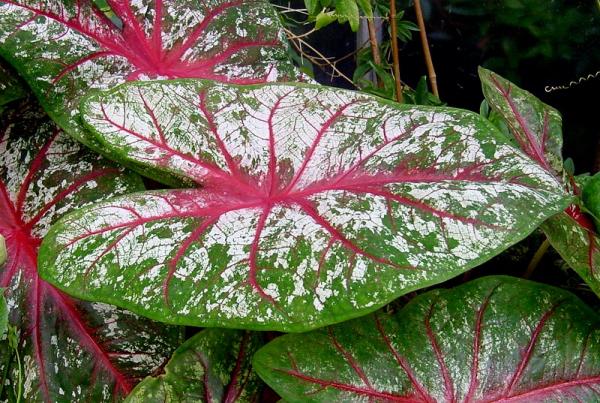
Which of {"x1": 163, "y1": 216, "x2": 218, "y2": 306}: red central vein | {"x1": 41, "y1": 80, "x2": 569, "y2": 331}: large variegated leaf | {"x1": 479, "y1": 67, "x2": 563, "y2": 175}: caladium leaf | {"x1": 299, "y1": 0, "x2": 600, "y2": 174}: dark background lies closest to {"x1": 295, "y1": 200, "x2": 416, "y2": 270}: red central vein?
{"x1": 41, "y1": 80, "x2": 569, "y2": 331}: large variegated leaf

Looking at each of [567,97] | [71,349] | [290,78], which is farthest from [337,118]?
[567,97]

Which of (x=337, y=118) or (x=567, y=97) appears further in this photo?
(x=567, y=97)

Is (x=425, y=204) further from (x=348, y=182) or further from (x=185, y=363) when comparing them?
(x=185, y=363)

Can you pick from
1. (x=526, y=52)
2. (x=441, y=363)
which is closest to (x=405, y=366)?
(x=441, y=363)

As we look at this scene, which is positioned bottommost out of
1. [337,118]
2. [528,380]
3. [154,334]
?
[528,380]

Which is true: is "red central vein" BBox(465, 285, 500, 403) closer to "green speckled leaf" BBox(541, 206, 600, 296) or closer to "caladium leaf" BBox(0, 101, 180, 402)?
"green speckled leaf" BBox(541, 206, 600, 296)

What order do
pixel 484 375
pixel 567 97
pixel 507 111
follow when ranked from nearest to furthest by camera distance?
pixel 484 375
pixel 507 111
pixel 567 97

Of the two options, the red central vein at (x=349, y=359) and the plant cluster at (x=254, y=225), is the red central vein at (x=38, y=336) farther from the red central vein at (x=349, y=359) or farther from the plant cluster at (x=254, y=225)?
the red central vein at (x=349, y=359)

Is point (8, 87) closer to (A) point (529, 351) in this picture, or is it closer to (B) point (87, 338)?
(B) point (87, 338)
